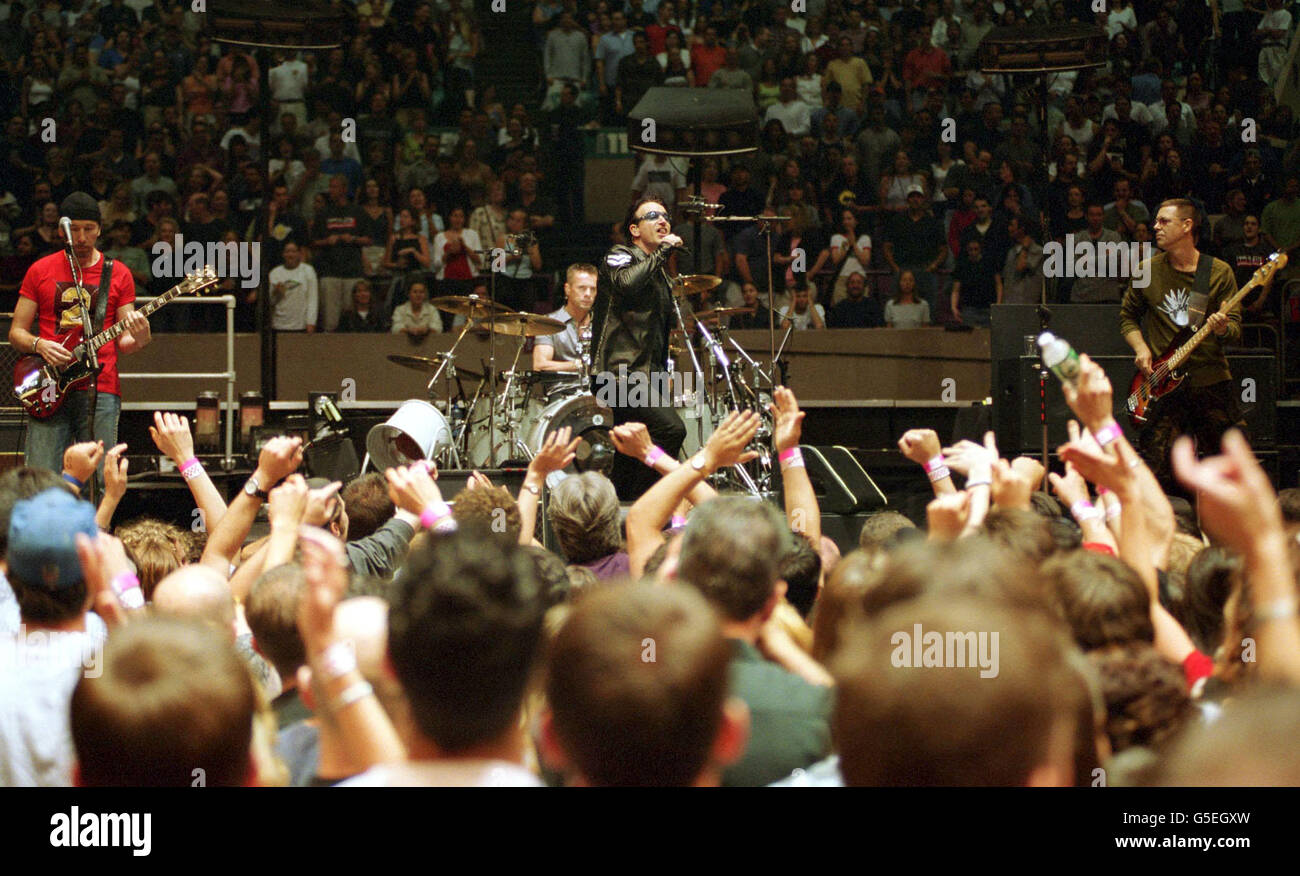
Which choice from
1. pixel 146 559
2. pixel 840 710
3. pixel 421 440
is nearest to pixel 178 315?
pixel 421 440

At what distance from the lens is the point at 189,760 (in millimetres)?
1665

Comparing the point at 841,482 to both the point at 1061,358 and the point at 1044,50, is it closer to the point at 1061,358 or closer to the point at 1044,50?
the point at 1044,50

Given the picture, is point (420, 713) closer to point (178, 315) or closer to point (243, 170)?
point (178, 315)

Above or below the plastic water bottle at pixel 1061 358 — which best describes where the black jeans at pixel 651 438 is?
below

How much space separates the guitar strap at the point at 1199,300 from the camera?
7395 millimetres

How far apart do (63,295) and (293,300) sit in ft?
14.0

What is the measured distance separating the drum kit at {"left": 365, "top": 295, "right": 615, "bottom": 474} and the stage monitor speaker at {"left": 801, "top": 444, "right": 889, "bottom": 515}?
4.03ft

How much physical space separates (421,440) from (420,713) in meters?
6.44

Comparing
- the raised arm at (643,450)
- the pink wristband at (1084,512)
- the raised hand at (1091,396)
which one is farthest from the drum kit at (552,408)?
the raised hand at (1091,396)

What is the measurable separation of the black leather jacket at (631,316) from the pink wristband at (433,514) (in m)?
4.04

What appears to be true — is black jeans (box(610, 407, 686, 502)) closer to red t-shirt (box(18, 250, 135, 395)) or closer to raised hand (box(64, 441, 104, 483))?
red t-shirt (box(18, 250, 135, 395))

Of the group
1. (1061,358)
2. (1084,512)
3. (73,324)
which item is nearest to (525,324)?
(73,324)

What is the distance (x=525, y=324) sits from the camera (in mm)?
9117

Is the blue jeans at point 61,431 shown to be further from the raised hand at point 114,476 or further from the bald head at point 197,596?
the bald head at point 197,596
